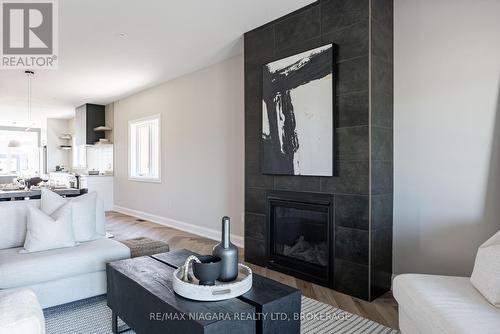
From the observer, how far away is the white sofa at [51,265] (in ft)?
7.41

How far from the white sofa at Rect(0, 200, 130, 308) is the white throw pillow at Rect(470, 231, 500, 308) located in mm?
2493

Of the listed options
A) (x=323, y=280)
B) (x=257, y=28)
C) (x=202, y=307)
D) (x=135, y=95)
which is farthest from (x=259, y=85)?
(x=135, y=95)

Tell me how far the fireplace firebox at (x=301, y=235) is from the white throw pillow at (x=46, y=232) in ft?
6.25

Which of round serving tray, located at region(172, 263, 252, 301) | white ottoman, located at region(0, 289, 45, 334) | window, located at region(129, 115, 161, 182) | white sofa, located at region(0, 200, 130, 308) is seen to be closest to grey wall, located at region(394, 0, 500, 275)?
round serving tray, located at region(172, 263, 252, 301)

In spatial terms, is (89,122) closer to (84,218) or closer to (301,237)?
(84,218)

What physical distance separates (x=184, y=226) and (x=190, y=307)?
13.7ft

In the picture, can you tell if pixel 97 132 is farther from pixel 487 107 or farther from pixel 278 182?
pixel 487 107

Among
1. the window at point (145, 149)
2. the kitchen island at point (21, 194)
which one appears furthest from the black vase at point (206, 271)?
the window at point (145, 149)

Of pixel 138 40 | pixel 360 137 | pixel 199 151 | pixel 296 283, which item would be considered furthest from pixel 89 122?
pixel 360 137

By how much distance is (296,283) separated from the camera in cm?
310

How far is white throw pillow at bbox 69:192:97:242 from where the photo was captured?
284 centimetres

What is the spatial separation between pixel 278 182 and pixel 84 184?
5765 millimetres

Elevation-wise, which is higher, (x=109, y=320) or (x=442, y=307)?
(x=442, y=307)

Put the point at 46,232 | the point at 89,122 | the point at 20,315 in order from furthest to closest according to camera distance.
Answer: the point at 89,122 < the point at 46,232 < the point at 20,315
